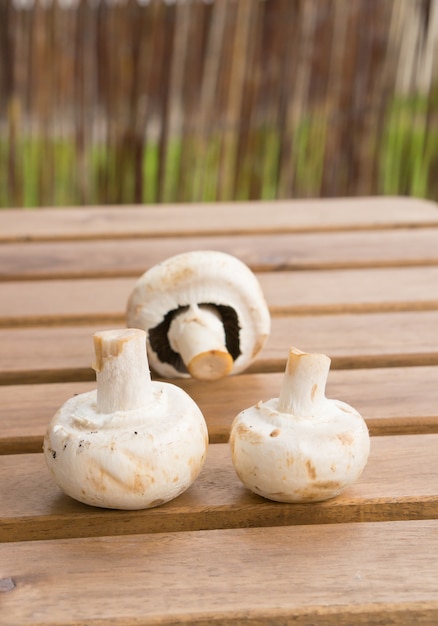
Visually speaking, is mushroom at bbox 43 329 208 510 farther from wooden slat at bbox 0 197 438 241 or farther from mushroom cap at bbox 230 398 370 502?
wooden slat at bbox 0 197 438 241

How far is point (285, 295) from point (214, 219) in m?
0.50

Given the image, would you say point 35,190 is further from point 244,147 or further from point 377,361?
point 377,361

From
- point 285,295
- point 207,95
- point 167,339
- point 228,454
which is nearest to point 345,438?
point 228,454

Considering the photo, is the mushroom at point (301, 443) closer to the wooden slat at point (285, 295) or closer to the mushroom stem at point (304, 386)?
the mushroom stem at point (304, 386)

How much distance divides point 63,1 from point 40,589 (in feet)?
7.86

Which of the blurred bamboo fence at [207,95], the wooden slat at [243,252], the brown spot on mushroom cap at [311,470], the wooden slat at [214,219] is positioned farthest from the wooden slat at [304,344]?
the blurred bamboo fence at [207,95]

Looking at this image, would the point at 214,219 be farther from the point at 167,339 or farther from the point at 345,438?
the point at 345,438

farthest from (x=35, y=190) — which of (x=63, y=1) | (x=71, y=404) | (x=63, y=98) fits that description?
(x=71, y=404)

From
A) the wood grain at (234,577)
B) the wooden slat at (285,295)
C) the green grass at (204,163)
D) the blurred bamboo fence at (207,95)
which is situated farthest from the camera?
the green grass at (204,163)

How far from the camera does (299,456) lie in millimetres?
799

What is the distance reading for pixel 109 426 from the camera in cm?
81

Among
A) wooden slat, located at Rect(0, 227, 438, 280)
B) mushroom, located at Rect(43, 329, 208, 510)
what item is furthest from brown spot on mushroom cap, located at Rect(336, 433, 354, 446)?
wooden slat, located at Rect(0, 227, 438, 280)

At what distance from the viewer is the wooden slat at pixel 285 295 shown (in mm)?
1367

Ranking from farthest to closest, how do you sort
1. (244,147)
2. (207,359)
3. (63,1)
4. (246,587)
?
(244,147) → (63,1) → (207,359) → (246,587)
